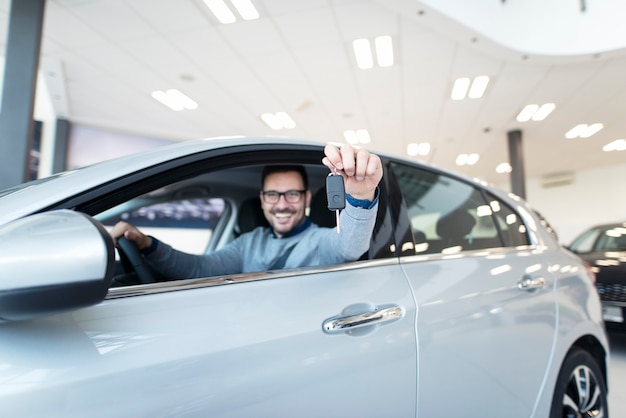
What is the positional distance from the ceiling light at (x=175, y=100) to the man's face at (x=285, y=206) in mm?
6001

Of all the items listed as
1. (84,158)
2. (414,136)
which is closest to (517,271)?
(414,136)

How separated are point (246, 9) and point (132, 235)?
3.72 metres

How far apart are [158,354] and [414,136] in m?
9.07

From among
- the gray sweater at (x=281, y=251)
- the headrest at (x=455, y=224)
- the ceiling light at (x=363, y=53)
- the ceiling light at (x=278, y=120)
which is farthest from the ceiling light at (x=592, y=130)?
the gray sweater at (x=281, y=251)

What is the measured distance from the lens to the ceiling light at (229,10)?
4042mm

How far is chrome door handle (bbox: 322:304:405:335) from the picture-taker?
30.5 inches

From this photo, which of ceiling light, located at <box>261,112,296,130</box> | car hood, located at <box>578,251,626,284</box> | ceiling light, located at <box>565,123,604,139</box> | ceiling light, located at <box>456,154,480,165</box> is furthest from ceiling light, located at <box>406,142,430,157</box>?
car hood, located at <box>578,251,626,284</box>

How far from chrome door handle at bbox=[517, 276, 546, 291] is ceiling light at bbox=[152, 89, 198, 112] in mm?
6503

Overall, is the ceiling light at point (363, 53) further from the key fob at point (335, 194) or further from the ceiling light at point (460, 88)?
the key fob at point (335, 194)

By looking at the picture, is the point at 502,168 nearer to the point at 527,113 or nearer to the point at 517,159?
the point at 517,159

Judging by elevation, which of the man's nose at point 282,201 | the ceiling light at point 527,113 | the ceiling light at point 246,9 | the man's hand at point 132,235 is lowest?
the man's hand at point 132,235

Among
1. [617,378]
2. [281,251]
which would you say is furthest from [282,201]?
[617,378]

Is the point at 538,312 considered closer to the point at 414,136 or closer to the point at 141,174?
the point at 141,174

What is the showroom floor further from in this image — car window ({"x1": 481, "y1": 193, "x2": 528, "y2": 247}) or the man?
the man
